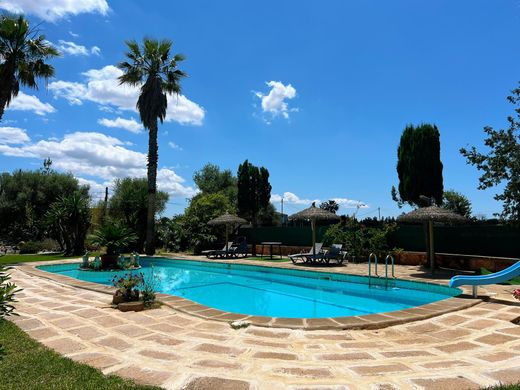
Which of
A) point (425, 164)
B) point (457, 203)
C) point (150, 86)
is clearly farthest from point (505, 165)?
point (457, 203)

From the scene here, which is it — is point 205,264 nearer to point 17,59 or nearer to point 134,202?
point 134,202

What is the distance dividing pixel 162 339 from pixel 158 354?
61 cm

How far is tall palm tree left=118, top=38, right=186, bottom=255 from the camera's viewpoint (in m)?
18.9

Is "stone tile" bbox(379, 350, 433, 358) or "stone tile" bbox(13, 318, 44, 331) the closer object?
"stone tile" bbox(379, 350, 433, 358)

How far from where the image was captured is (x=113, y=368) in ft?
11.5

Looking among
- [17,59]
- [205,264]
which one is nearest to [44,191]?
[17,59]

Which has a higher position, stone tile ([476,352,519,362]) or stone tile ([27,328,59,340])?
stone tile ([476,352,519,362])

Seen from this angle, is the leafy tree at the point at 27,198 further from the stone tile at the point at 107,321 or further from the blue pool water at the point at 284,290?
the stone tile at the point at 107,321

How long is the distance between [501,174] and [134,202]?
60.2ft

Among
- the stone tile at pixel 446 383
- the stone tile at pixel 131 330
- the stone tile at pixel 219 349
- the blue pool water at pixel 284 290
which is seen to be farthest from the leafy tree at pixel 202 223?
the stone tile at pixel 446 383

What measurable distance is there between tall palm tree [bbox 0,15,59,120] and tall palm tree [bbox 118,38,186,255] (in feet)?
13.3

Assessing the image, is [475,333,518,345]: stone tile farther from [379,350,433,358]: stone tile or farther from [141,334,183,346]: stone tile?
[141,334,183,346]: stone tile

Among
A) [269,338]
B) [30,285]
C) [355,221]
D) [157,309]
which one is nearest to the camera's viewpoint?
[269,338]

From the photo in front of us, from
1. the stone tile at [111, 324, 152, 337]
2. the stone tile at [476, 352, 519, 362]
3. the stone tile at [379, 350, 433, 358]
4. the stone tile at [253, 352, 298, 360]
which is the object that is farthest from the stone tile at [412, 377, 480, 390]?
the stone tile at [111, 324, 152, 337]
